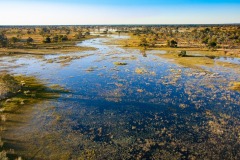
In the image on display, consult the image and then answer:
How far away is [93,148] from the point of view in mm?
19141

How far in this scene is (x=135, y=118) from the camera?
2505 centimetres

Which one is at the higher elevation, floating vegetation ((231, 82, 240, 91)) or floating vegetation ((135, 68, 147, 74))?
floating vegetation ((135, 68, 147, 74))

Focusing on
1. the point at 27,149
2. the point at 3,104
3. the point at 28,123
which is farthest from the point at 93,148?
the point at 3,104

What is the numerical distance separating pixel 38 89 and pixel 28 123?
462 inches

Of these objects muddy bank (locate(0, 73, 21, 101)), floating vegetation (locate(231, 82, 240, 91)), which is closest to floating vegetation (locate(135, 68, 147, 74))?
floating vegetation (locate(231, 82, 240, 91))

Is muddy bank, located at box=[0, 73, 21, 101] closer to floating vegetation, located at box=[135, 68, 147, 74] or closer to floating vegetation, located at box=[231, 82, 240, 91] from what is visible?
floating vegetation, located at box=[135, 68, 147, 74]

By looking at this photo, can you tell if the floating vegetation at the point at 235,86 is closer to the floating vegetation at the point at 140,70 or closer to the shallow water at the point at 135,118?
the shallow water at the point at 135,118

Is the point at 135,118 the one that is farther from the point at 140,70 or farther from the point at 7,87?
the point at 140,70

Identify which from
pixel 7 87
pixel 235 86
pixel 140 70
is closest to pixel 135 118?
pixel 7 87

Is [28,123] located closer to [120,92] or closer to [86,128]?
[86,128]

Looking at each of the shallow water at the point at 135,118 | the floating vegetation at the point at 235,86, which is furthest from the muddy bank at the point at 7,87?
the floating vegetation at the point at 235,86

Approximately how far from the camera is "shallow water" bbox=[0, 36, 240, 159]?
18.9 m

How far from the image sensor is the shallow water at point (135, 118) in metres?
18.9

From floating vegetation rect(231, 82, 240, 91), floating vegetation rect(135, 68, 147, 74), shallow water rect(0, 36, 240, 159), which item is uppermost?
floating vegetation rect(135, 68, 147, 74)
